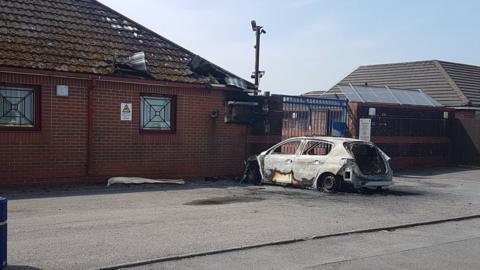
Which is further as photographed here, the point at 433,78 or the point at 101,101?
the point at 433,78

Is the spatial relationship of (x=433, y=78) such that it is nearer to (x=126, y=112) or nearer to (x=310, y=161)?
(x=310, y=161)

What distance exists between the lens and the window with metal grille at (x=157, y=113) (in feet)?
49.8

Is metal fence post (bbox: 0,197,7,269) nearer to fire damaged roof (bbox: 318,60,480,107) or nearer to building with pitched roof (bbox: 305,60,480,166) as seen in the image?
building with pitched roof (bbox: 305,60,480,166)

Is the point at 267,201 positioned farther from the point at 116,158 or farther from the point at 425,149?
the point at 425,149

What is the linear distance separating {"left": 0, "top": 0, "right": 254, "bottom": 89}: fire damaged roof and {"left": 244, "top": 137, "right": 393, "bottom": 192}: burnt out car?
3154 millimetres

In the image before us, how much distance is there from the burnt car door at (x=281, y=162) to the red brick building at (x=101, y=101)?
1980mm

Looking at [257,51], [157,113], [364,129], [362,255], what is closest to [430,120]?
[364,129]

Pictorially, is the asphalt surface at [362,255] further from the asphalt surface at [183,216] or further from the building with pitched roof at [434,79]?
the building with pitched roof at [434,79]

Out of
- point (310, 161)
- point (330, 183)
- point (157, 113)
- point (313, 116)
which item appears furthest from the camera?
point (313, 116)

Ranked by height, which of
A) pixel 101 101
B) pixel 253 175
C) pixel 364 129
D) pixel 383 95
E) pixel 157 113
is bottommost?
pixel 253 175

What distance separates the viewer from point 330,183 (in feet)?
45.3

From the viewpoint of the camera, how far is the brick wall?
43.2 feet

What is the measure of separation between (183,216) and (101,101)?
18.5 feet

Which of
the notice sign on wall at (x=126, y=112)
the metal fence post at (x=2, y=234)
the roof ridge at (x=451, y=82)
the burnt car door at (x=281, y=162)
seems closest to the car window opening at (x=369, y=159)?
the burnt car door at (x=281, y=162)
